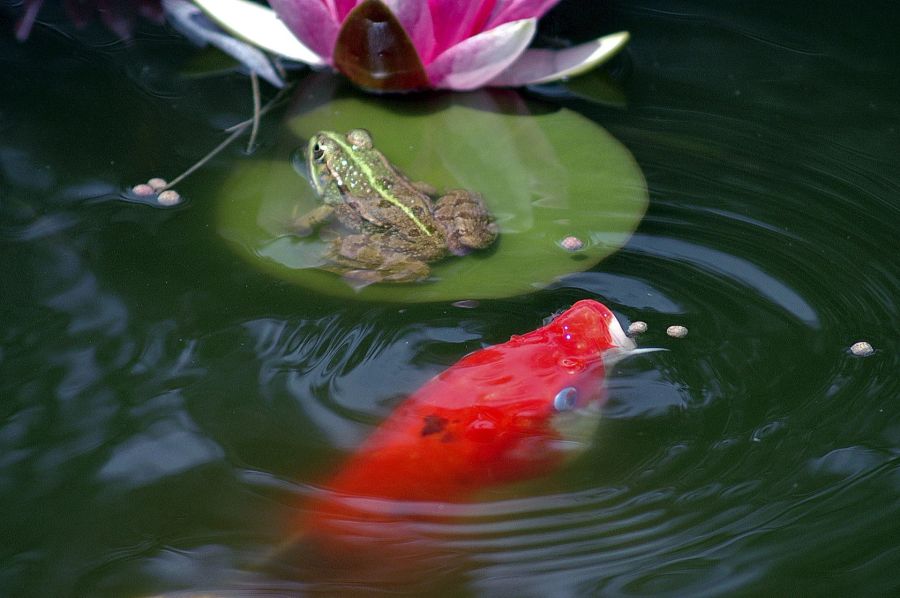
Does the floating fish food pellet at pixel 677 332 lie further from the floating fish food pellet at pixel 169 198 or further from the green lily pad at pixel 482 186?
the floating fish food pellet at pixel 169 198

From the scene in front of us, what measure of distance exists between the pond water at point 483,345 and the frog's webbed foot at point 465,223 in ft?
0.53

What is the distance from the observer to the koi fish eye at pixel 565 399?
150 centimetres

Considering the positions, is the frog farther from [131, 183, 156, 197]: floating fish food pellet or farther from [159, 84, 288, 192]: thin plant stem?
[131, 183, 156, 197]: floating fish food pellet

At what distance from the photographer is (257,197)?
6.27 ft

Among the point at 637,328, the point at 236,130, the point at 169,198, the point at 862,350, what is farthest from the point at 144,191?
the point at 862,350

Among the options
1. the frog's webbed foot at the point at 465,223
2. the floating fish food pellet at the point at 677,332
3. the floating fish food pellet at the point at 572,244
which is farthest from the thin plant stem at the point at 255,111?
the floating fish food pellet at the point at 677,332

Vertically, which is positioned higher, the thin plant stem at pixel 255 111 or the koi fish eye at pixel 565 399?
the thin plant stem at pixel 255 111

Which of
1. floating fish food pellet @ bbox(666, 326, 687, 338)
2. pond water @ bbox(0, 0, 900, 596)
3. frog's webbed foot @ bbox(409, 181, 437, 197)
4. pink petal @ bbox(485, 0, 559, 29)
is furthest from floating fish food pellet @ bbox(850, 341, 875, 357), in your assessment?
pink petal @ bbox(485, 0, 559, 29)

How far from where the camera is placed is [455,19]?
202 centimetres

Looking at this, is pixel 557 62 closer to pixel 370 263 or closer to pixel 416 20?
pixel 416 20

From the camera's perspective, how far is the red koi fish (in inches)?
53.3

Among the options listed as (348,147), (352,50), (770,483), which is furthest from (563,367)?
(352,50)

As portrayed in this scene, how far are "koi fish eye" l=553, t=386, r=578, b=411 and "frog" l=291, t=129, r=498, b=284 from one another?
1.32 feet

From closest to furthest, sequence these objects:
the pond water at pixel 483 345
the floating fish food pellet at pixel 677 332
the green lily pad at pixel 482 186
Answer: the pond water at pixel 483 345, the floating fish food pellet at pixel 677 332, the green lily pad at pixel 482 186
